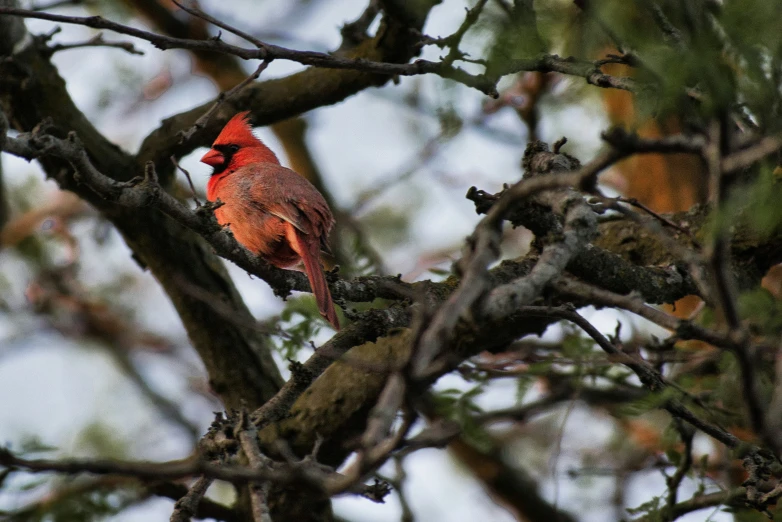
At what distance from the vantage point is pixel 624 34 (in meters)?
1.97

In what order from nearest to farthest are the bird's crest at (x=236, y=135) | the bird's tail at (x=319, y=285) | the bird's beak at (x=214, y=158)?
the bird's tail at (x=319, y=285) → the bird's crest at (x=236, y=135) → the bird's beak at (x=214, y=158)

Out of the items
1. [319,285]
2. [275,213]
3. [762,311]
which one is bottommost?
[762,311]

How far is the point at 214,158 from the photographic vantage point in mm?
4734

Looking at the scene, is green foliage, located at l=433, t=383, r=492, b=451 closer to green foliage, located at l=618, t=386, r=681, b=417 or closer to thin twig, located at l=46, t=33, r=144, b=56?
green foliage, located at l=618, t=386, r=681, b=417

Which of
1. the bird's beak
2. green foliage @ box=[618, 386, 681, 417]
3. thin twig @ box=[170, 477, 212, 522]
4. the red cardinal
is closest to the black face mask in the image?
the bird's beak

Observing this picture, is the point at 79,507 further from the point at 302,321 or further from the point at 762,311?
the point at 762,311

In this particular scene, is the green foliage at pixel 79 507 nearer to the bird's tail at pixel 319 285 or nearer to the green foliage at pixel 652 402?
the bird's tail at pixel 319 285

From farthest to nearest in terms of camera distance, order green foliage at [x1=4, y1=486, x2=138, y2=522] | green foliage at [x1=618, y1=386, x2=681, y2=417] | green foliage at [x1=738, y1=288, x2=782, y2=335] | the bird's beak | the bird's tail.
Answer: the bird's beak, green foliage at [x1=4, y1=486, x2=138, y2=522], the bird's tail, green foliage at [x1=618, y1=386, x2=681, y2=417], green foliage at [x1=738, y1=288, x2=782, y2=335]

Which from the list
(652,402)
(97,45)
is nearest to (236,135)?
(97,45)

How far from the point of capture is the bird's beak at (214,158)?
186 inches

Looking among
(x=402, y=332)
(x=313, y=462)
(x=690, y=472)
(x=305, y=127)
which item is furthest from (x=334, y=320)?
(x=305, y=127)

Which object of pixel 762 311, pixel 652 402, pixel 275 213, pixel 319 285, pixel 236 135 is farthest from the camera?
pixel 236 135

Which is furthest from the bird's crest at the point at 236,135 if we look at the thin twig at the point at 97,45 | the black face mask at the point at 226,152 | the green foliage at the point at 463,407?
the green foliage at the point at 463,407

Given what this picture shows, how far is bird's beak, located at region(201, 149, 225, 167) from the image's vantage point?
15.5 feet
